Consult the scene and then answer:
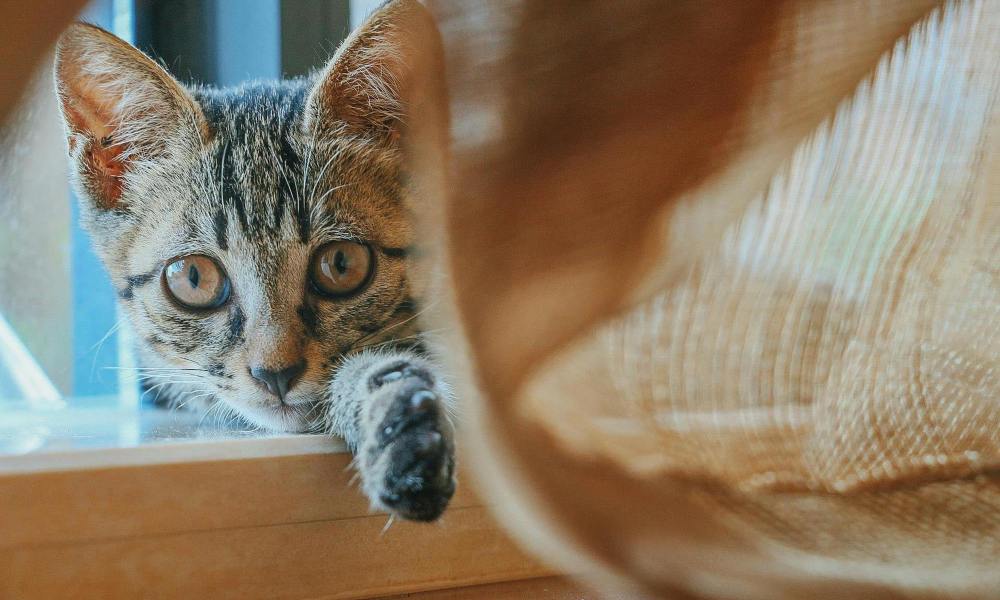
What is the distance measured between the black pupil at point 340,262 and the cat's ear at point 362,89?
135 millimetres

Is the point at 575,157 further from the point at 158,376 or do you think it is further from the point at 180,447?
the point at 158,376

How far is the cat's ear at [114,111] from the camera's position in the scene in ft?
2.50

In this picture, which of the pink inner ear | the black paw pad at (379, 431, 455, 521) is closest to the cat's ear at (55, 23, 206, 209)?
the pink inner ear

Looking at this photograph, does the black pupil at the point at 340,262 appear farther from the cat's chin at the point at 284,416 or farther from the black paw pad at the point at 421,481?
the black paw pad at the point at 421,481

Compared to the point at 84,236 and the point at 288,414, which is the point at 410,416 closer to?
the point at 288,414

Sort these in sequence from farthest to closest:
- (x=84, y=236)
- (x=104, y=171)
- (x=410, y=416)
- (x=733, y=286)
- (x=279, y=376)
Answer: (x=84, y=236) < (x=104, y=171) < (x=279, y=376) < (x=410, y=416) < (x=733, y=286)

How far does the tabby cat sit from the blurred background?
7.8 inches

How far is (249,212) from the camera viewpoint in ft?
2.53

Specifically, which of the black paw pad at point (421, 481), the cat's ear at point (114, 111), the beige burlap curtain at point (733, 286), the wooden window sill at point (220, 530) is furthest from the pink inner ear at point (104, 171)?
the beige burlap curtain at point (733, 286)

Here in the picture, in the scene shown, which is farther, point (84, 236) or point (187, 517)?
point (84, 236)

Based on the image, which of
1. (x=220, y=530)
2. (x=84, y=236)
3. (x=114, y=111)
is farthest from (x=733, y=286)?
(x=84, y=236)

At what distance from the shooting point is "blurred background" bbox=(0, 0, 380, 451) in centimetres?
100

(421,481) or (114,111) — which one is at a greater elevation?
(114,111)

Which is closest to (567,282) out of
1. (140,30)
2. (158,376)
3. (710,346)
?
(710,346)
